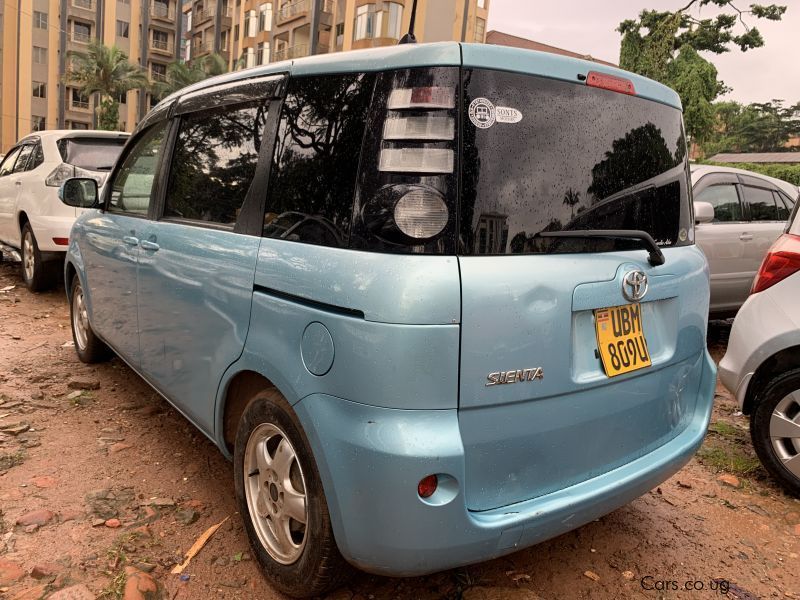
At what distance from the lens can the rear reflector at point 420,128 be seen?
1832mm

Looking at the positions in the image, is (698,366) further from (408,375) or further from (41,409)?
(41,409)

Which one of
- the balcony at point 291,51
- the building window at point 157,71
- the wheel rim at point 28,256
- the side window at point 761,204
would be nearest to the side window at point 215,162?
the wheel rim at point 28,256

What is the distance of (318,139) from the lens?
6.93 ft

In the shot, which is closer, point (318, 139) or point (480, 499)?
point (480, 499)

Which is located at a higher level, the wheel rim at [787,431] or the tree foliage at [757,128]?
the tree foliage at [757,128]

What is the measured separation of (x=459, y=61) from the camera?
1853 millimetres

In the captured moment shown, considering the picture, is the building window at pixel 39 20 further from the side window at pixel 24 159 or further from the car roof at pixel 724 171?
the car roof at pixel 724 171

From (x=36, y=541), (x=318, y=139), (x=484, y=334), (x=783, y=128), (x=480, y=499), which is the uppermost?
(x=783, y=128)

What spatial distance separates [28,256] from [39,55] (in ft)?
171

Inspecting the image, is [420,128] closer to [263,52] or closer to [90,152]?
[90,152]

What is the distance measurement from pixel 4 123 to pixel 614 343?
192ft

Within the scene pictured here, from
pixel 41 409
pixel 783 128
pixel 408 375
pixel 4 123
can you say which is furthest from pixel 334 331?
pixel 783 128

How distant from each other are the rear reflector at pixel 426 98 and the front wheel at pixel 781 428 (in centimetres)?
245

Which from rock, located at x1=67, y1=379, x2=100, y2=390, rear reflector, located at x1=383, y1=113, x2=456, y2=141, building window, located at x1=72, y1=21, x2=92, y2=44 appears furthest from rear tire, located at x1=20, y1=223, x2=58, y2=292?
building window, located at x1=72, y1=21, x2=92, y2=44
